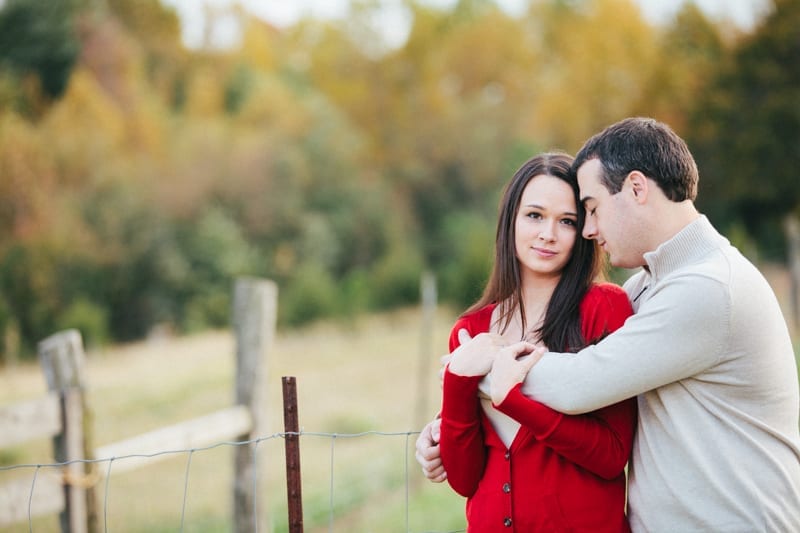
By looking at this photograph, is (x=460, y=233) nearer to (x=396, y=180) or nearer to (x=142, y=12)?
(x=396, y=180)

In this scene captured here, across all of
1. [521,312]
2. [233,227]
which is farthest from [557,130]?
→ [521,312]

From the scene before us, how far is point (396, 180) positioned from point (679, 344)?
28739 millimetres

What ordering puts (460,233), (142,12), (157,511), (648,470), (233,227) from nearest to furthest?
(648,470), (157,511), (233,227), (460,233), (142,12)

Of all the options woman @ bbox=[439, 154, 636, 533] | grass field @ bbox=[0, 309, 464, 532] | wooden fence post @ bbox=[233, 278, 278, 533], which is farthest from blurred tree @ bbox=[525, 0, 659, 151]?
woman @ bbox=[439, 154, 636, 533]

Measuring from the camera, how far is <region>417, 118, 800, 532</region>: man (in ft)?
6.27

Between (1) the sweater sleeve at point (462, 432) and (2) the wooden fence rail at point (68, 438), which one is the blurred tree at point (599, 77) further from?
(1) the sweater sleeve at point (462, 432)

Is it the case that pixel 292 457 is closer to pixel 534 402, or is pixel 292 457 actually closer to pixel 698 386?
pixel 534 402

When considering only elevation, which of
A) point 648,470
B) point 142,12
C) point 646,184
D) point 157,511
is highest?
point 142,12

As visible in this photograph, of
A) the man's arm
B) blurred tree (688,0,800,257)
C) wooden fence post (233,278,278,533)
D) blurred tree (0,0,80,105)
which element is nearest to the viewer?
the man's arm

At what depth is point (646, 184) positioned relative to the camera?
6.93ft

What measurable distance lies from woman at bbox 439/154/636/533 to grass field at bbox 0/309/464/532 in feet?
6.74

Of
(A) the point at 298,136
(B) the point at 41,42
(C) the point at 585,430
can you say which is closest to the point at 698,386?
(C) the point at 585,430

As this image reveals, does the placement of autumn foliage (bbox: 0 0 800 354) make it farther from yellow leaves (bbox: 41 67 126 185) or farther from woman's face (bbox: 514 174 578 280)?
woman's face (bbox: 514 174 578 280)

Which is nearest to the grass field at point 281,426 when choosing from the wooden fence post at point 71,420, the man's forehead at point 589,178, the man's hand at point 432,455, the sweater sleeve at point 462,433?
the wooden fence post at point 71,420
